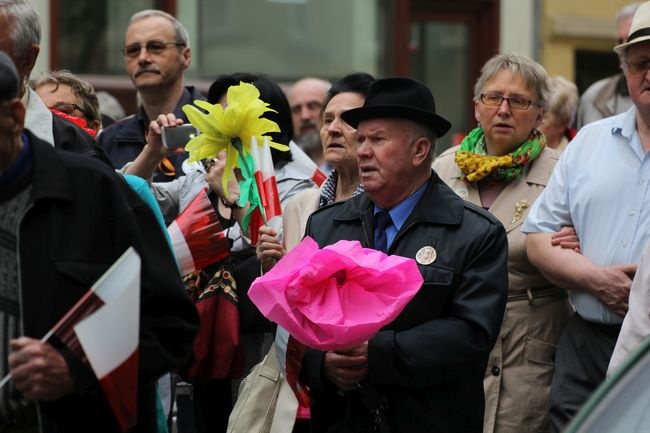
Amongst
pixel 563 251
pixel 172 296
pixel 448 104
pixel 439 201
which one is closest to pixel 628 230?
pixel 563 251

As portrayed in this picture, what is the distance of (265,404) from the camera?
18.9 ft

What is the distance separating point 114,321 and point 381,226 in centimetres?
195

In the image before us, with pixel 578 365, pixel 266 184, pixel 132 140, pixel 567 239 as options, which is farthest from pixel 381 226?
pixel 132 140


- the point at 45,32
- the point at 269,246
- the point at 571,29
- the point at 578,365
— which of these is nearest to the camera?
the point at 269,246

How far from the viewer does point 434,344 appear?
5.05m

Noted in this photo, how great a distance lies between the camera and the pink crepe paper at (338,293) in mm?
4902

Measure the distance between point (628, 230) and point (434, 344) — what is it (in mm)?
1216

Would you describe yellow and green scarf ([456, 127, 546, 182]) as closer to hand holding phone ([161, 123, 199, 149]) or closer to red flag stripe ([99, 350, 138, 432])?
hand holding phone ([161, 123, 199, 149])

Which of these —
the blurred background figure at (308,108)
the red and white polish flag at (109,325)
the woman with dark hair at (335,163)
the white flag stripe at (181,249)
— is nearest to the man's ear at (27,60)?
the red and white polish flag at (109,325)

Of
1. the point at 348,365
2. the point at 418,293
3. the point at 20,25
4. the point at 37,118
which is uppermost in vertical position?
the point at 20,25

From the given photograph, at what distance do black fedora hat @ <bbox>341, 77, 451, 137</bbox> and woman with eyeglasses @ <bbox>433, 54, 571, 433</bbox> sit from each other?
1032 millimetres

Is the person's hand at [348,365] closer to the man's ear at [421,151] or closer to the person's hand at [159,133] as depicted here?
the man's ear at [421,151]

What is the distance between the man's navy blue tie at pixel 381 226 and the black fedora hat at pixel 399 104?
37 cm

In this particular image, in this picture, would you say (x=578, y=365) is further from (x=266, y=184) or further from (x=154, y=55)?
(x=154, y=55)
